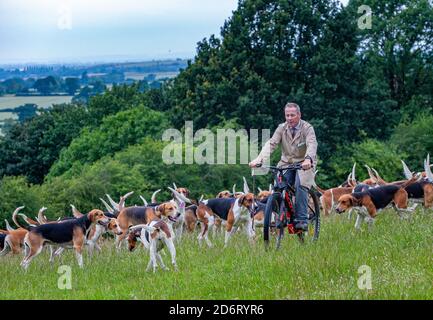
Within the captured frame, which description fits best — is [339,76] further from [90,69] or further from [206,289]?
[206,289]

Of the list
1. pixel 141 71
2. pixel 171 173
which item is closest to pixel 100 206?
pixel 171 173

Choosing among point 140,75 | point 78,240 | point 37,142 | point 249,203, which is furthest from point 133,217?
point 140,75

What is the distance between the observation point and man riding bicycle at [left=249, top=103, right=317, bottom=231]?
12734 mm

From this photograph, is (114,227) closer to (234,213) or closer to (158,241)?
(234,213)

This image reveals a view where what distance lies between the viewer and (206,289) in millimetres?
10539

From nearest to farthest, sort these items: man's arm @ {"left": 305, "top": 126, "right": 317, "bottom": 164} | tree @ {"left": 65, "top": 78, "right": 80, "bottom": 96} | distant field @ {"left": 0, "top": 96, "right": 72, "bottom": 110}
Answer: man's arm @ {"left": 305, "top": 126, "right": 317, "bottom": 164} < distant field @ {"left": 0, "top": 96, "right": 72, "bottom": 110} < tree @ {"left": 65, "top": 78, "right": 80, "bottom": 96}

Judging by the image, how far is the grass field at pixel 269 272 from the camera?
9906 mm

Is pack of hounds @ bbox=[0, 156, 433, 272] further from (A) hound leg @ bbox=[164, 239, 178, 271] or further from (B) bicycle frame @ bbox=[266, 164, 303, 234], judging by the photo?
(B) bicycle frame @ bbox=[266, 164, 303, 234]

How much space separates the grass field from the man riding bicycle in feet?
1.92

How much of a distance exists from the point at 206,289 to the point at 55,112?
60801 mm

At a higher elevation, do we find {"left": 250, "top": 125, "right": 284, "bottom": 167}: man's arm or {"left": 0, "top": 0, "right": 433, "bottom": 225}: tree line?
{"left": 250, "top": 125, "right": 284, "bottom": 167}: man's arm

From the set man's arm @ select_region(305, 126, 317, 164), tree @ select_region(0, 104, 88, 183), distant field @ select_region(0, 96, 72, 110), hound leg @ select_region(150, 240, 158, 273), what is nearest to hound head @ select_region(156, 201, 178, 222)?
hound leg @ select_region(150, 240, 158, 273)

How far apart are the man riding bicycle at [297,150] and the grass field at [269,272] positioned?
59cm

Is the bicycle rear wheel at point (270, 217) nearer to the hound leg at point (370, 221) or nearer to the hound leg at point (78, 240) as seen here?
the hound leg at point (370, 221)
